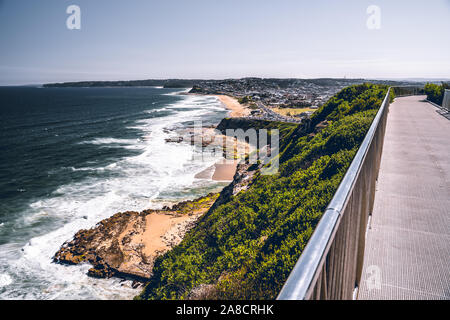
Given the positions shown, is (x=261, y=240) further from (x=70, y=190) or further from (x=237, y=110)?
(x=237, y=110)

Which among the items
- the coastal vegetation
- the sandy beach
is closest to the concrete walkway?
the coastal vegetation

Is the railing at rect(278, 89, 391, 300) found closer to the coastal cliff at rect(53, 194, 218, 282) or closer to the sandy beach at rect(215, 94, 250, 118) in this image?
the coastal cliff at rect(53, 194, 218, 282)

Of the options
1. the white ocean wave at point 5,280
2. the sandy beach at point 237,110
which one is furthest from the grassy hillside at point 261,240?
the sandy beach at point 237,110

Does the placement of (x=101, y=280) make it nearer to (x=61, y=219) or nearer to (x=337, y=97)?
(x=61, y=219)

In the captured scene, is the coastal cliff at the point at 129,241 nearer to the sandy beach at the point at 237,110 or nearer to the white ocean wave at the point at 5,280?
the white ocean wave at the point at 5,280

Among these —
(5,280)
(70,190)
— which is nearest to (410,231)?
(5,280)
